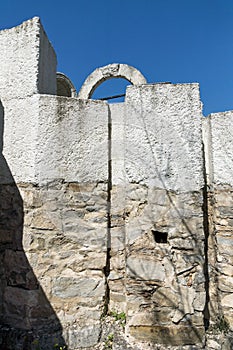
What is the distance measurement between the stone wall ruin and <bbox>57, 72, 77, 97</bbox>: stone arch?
11.5ft

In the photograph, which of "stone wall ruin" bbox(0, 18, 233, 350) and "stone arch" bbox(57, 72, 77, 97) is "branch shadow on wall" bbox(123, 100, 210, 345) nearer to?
"stone wall ruin" bbox(0, 18, 233, 350)

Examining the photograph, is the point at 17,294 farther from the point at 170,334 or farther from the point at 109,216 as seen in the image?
the point at 170,334

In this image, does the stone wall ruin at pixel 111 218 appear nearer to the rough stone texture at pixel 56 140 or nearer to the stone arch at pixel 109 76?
the rough stone texture at pixel 56 140

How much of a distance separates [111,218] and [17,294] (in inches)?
48.2

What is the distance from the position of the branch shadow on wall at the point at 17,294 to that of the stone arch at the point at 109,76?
337 centimetres

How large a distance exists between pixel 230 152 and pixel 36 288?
2471 mm

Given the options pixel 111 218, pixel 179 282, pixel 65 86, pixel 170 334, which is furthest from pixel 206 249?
pixel 65 86

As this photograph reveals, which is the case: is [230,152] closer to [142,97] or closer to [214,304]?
[142,97]

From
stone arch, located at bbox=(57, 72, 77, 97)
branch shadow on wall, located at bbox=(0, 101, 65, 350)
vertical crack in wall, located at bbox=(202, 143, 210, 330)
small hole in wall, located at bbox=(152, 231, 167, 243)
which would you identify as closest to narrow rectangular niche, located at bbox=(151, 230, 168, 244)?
small hole in wall, located at bbox=(152, 231, 167, 243)

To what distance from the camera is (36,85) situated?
9.32ft

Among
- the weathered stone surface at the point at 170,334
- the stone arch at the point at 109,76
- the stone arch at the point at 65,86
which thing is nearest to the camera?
the weathered stone surface at the point at 170,334

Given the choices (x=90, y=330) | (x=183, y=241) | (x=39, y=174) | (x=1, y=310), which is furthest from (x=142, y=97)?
(x=1, y=310)

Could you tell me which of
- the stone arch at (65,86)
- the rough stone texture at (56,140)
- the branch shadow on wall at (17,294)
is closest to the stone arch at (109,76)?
the stone arch at (65,86)

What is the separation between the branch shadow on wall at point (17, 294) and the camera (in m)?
2.55
